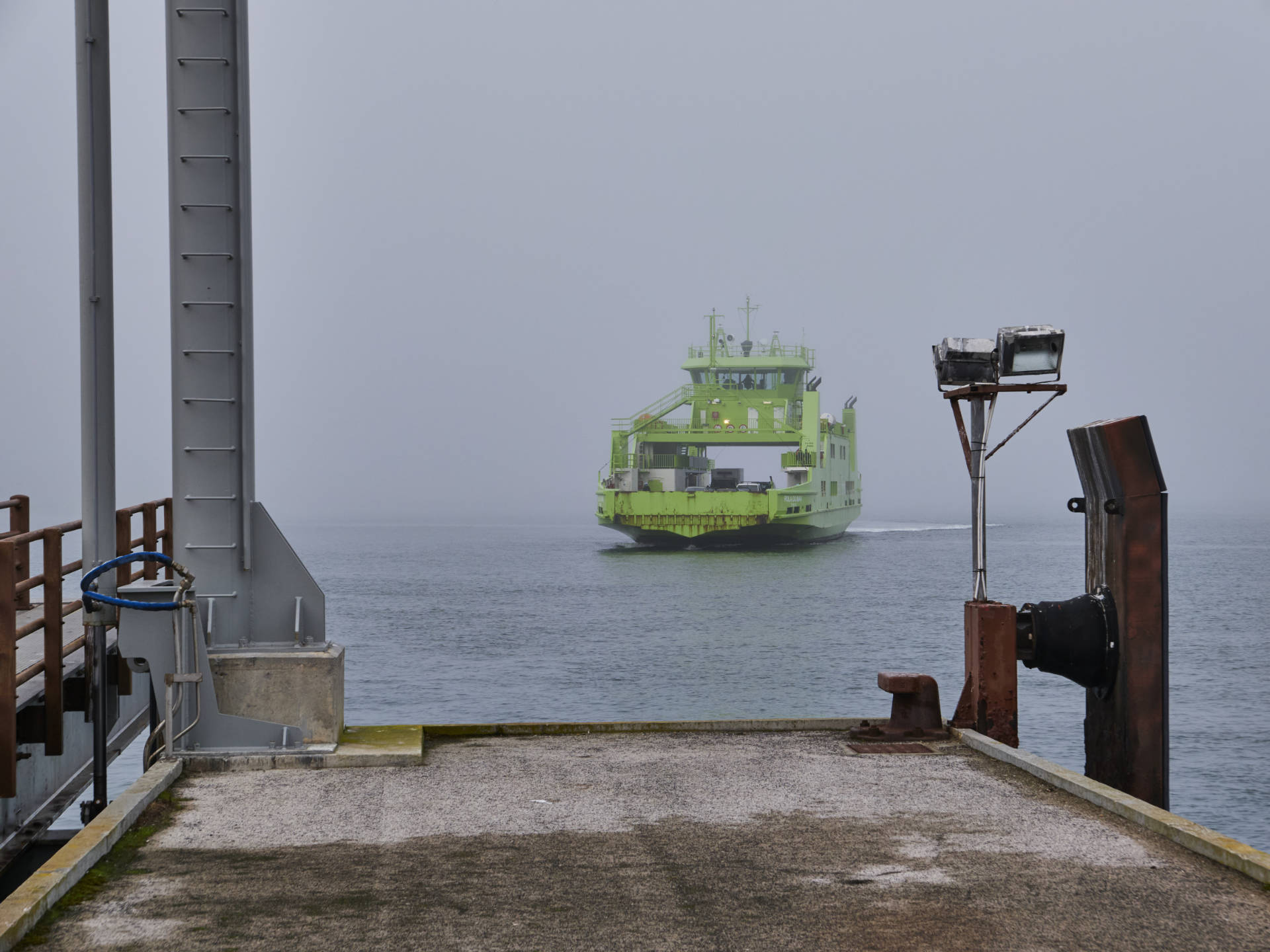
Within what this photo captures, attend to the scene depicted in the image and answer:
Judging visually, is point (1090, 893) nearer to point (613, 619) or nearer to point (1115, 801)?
point (1115, 801)

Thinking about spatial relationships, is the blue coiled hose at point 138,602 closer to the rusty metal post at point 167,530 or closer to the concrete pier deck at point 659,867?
the concrete pier deck at point 659,867

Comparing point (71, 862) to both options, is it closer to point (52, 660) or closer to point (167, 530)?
point (52, 660)

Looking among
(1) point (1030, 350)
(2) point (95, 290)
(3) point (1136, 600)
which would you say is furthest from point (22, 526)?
(3) point (1136, 600)

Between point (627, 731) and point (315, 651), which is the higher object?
point (315, 651)

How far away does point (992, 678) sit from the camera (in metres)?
6.09

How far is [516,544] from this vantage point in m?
77.9

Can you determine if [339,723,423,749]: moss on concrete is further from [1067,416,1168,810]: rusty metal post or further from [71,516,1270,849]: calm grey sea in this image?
[71,516,1270,849]: calm grey sea

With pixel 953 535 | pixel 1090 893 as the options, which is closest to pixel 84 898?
pixel 1090 893

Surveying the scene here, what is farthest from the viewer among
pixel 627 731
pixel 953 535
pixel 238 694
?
pixel 953 535

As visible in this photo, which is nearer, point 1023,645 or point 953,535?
point 1023,645

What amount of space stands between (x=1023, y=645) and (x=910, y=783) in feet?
5.36

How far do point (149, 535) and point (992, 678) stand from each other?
4958mm

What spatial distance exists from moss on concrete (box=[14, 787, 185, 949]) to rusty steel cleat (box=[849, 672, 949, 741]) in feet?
10.5

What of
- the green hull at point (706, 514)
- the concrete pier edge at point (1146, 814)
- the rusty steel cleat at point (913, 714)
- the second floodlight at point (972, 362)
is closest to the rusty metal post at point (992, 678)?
the rusty steel cleat at point (913, 714)
